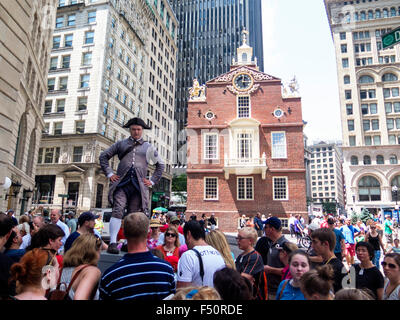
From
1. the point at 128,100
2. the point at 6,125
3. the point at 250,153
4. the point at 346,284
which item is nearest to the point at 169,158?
the point at 128,100

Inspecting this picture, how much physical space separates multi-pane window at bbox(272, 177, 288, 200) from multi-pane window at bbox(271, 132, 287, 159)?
2248 mm

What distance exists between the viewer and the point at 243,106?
28.8 meters

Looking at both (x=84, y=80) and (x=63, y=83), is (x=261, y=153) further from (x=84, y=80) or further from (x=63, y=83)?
(x=63, y=83)

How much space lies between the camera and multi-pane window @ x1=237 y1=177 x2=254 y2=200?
27.4 metres

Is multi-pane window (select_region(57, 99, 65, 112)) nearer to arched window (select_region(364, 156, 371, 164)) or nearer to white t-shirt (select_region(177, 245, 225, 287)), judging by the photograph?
white t-shirt (select_region(177, 245, 225, 287))

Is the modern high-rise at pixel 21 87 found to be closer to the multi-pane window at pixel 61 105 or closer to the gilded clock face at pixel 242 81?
the multi-pane window at pixel 61 105

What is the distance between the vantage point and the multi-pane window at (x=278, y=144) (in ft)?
89.8

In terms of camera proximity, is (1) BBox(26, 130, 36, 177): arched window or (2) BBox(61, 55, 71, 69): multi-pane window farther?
(2) BBox(61, 55, 71, 69): multi-pane window

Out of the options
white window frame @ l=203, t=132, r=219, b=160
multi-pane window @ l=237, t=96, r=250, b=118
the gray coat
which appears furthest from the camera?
multi-pane window @ l=237, t=96, r=250, b=118

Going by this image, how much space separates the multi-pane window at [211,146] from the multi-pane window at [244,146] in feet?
7.57

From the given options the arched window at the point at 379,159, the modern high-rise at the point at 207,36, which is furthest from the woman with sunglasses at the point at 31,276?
the modern high-rise at the point at 207,36

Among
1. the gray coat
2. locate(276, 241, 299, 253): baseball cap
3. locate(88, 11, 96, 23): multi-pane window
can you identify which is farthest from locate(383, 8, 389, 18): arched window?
locate(276, 241, 299, 253): baseball cap

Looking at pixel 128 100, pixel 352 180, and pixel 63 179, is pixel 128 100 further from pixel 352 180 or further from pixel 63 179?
pixel 352 180
